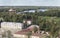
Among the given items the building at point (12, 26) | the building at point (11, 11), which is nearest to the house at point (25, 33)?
the building at point (12, 26)

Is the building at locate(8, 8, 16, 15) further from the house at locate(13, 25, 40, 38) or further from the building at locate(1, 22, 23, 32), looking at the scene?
the house at locate(13, 25, 40, 38)

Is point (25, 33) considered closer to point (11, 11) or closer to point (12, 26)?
point (12, 26)

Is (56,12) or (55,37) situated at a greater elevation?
(56,12)

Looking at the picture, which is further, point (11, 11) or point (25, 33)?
point (11, 11)

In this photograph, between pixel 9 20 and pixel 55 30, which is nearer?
pixel 55 30

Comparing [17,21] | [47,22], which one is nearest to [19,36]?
[17,21]

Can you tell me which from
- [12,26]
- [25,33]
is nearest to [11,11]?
[12,26]
